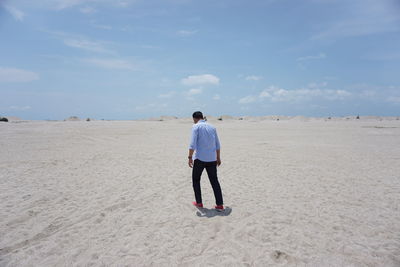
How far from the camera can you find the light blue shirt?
507 cm

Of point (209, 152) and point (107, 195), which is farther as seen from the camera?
point (107, 195)

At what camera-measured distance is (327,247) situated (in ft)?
13.1

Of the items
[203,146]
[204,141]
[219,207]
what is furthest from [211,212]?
[204,141]

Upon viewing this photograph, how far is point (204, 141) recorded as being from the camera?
16.7ft

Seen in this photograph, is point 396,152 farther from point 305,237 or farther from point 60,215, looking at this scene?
point 60,215

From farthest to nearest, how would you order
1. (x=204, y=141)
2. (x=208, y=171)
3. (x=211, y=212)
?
1. (x=211, y=212)
2. (x=208, y=171)
3. (x=204, y=141)

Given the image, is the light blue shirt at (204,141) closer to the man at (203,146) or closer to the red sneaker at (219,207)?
the man at (203,146)

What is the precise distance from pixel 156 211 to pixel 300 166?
23.0 feet

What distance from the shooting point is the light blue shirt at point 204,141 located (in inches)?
200

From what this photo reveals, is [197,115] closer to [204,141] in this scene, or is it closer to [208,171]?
[204,141]

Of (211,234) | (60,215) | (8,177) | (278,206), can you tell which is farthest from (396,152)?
(8,177)

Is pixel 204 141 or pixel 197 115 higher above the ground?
pixel 197 115

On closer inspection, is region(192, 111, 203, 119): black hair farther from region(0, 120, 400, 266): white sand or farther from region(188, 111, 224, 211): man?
region(0, 120, 400, 266): white sand

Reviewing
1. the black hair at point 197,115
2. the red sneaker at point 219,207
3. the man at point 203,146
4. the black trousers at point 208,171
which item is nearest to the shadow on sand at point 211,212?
the red sneaker at point 219,207
